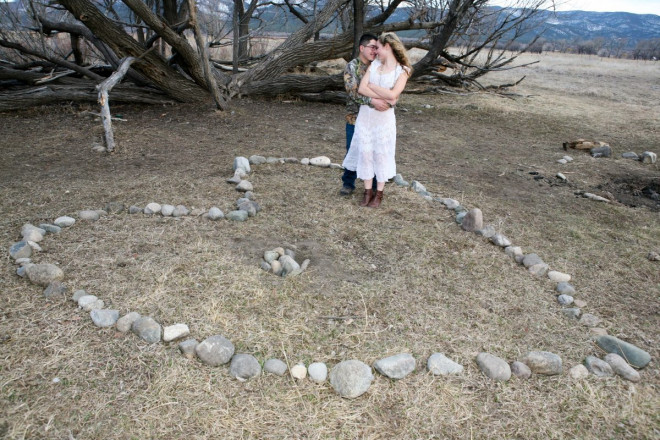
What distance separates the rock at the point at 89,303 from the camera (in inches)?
109

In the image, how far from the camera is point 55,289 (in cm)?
289

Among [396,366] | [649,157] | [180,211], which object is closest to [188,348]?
[396,366]

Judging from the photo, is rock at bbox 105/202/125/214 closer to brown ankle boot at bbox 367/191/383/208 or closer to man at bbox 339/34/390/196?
man at bbox 339/34/390/196

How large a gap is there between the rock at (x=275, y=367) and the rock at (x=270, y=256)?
1.03m

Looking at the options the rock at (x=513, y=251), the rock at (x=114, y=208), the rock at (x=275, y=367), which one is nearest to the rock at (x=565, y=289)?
the rock at (x=513, y=251)

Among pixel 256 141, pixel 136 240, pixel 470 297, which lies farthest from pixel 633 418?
pixel 256 141

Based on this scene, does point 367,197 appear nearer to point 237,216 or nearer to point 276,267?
point 237,216

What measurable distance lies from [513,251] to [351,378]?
2073 millimetres

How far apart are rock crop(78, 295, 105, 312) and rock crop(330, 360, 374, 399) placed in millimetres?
1519

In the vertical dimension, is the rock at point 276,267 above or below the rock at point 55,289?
above

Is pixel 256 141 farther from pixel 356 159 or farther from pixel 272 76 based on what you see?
pixel 272 76

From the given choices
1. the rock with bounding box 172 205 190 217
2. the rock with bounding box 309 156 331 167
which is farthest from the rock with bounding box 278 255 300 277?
the rock with bounding box 309 156 331 167

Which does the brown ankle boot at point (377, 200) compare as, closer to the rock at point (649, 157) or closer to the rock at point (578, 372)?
the rock at point (578, 372)

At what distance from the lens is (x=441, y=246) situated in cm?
382
